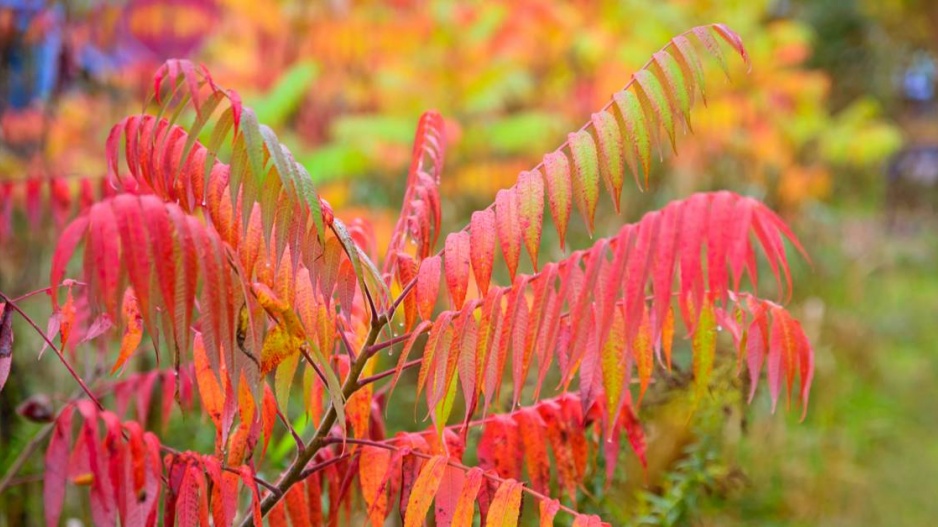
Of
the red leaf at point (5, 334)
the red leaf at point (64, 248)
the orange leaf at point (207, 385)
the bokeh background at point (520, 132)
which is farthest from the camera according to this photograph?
the bokeh background at point (520, 132)

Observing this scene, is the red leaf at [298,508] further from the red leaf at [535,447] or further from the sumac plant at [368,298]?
the red leaf at [535,447]

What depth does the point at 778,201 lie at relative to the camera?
6.16m

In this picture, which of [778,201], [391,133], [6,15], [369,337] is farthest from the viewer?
[778,201]

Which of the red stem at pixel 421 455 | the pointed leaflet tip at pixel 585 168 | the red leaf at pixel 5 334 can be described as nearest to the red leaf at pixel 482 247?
the pointed leaflet tip at pixel 585 168

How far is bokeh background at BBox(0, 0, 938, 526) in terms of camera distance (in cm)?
343

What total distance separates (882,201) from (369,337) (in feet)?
39.3

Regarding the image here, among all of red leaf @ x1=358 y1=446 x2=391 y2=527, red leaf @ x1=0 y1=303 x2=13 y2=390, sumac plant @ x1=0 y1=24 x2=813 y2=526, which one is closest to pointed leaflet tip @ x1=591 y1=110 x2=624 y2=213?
sumac plant @ x1=0 y1=24 x2=813 y2=526

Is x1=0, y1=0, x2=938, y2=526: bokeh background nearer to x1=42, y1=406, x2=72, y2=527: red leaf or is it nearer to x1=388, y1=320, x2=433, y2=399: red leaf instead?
x1=42, y1=406, x2=72, y2=527: red leaf

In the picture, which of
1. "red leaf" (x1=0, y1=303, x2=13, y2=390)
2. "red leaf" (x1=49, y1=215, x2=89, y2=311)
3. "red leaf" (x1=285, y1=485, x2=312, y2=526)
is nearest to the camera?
"red leaf" (x1=49, y1=215, x2=89, y2=311)

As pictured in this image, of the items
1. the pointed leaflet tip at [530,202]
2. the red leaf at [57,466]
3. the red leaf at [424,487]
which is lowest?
the red leaf at [424,487]

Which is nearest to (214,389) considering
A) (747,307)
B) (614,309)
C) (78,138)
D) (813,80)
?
(614,309)

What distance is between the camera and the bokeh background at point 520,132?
3426mm

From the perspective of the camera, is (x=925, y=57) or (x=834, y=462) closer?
(x=834, y=462)

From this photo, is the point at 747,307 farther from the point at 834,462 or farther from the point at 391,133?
the point at 391,133
